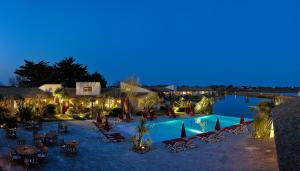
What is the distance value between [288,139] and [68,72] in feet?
177

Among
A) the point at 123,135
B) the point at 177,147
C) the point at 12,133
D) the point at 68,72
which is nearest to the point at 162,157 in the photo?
the point at 177,147

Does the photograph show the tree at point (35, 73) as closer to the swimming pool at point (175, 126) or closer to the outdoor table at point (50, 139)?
the swimming pool at point (175, 126)

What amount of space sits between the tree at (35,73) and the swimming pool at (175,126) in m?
35.0

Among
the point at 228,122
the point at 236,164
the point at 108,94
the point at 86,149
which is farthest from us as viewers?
the point at 108,94

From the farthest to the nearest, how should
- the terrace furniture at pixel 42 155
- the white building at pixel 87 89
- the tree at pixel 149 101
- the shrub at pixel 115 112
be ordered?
the white building at pixel 87 89 → the tree at pixel 149 101 → the shrub at pixel 115 112 → the terrace furniture at pixel 42 155

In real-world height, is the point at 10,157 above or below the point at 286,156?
below

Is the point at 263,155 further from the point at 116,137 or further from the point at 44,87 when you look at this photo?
the point at 44,87

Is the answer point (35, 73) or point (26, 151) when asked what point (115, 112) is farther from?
point (35, 73)

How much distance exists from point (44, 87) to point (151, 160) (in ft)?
90.6

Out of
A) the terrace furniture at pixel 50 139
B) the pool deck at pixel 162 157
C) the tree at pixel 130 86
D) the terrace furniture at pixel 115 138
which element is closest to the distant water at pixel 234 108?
the pool deck at pixel 162 157

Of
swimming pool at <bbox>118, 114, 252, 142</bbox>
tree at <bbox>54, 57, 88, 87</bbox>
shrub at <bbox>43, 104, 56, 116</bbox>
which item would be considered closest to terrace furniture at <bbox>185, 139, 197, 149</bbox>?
swimming pool at <bbox>118, 114, 252, 142</bbox>

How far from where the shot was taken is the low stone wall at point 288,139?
8.70 metres

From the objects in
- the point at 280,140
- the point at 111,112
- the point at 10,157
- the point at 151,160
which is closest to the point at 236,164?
the point at 151,160

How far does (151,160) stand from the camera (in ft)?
51.0
